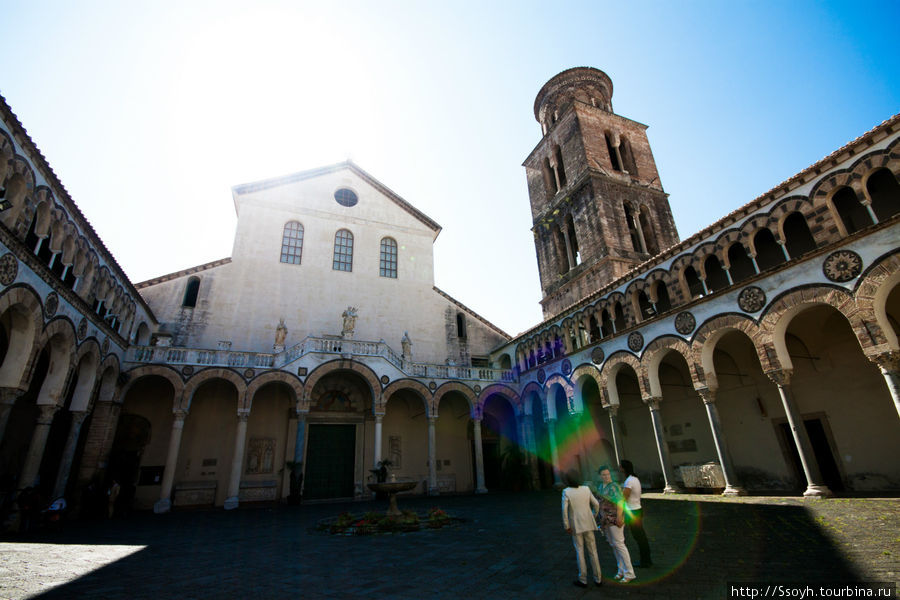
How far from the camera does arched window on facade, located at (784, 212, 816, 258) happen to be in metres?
11.3

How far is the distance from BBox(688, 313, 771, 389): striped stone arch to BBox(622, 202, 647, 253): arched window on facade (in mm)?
10843

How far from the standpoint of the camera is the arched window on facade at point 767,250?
11.9 meters

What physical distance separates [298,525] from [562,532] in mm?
6388

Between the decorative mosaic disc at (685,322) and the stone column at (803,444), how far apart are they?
96.9 inches

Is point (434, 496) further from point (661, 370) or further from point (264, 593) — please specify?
point (264, 593)

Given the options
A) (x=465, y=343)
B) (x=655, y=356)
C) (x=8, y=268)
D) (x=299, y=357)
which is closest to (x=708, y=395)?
(x=655, y=356)

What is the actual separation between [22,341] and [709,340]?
17.2m

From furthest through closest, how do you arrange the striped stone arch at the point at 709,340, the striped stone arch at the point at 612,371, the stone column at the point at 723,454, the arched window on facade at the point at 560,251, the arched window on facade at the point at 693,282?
the arched window on facade at the point at 560,251 → the striped stone arch at the point at 612,371 → the arched window on facade at the point at 693,282 → the striped stone arch at the point at 709,340 → the stone column at the point at 723,454

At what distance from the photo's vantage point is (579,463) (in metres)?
18.8

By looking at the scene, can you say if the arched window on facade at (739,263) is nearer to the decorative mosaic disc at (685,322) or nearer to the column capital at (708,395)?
the decorative mosaic disc at (685,322)

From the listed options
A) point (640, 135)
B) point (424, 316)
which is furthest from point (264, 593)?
point (640, 135)

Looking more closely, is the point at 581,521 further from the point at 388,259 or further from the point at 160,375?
the point at 388,259

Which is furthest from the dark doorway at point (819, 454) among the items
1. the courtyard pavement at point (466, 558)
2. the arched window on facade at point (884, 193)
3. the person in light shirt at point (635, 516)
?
the person in light shirt at point (635, 516)

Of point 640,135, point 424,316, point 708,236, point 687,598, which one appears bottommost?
point 687,598
